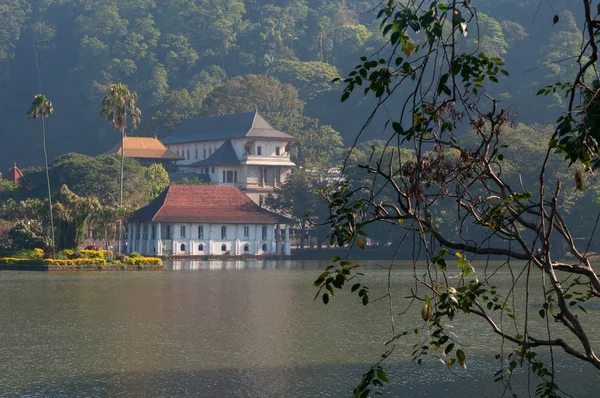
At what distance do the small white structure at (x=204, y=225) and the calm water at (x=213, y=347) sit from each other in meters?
44.9

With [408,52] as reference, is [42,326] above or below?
below

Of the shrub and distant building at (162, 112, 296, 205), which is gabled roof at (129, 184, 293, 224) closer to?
distant building at (162, 112, 296, 205)

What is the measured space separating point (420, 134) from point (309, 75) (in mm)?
133448

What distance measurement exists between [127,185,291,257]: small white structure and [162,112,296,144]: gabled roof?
78.5 feet

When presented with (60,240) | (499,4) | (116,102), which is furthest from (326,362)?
(499,4)

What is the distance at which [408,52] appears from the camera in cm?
723

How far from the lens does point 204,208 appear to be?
301ft

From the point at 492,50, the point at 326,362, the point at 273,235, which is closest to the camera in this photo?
the point at 326,362

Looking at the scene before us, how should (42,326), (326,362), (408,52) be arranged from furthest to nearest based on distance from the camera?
(42,326)
(326,362)
(408,52)

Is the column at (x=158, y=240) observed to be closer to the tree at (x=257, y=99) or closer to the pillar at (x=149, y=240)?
the pillar at (x=149, y=240)

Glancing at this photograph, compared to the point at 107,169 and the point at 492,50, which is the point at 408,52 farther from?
the point at 492,50

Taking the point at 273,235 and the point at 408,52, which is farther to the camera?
the point at 273,235

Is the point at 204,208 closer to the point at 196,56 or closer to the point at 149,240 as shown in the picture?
the point at 149,240

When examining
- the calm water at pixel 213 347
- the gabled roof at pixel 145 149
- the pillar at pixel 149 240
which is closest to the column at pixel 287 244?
the pillar at pixel 149 240
